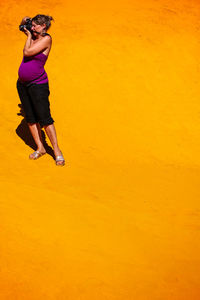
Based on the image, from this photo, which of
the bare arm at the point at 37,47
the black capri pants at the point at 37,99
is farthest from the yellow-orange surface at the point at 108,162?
the bare arm at the point at 37,47

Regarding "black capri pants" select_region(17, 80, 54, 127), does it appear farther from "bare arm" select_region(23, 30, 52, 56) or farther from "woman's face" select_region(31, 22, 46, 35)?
"woman's face" select_region(31, 22, 46, 35)

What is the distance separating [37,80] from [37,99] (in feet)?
0.75

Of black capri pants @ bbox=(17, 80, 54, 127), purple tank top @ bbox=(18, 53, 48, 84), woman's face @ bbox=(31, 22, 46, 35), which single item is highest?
woman's face @ bbox=(31, 22, 46, 35)

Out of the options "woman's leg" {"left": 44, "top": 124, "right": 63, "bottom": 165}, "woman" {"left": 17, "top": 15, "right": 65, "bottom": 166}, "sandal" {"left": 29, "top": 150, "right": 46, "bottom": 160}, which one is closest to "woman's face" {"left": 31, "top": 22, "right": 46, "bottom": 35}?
"woman" {"left": 17, "top": 15, "right": 65, "bottom": 166}

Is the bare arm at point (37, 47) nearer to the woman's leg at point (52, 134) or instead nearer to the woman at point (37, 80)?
the woman at point (37, 80)

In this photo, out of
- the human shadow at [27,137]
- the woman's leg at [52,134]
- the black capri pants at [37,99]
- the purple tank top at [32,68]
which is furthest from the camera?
the human shadow at [27,137]

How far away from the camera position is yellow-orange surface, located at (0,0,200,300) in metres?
3.63

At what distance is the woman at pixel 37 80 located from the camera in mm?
4703

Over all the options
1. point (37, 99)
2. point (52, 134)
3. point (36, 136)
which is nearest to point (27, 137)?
point (36, 136)

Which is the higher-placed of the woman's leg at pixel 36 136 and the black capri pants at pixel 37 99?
the black capri pants at pixel 37 99

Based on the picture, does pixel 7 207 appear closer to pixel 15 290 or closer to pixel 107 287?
pixel 15 290

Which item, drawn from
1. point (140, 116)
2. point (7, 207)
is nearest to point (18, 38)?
point (140, 116)

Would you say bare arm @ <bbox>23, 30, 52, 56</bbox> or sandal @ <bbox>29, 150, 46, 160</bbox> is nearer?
bare arm @ <bbox>23, 30, 52, 56</bbox>

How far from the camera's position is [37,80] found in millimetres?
4891
